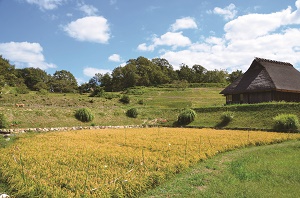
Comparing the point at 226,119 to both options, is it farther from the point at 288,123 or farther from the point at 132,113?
the point at 132,113

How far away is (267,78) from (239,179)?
28158 millimetres

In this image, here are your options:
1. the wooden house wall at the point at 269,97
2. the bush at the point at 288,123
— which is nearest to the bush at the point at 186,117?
the wooden house wall at the point at 269,97

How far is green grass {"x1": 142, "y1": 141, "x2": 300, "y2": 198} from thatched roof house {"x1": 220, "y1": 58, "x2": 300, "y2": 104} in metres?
22.9

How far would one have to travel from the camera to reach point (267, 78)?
3338cm

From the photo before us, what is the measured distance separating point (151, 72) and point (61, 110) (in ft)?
191

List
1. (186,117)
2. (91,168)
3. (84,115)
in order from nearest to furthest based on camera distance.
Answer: (91,168), (84,115), (186,117)

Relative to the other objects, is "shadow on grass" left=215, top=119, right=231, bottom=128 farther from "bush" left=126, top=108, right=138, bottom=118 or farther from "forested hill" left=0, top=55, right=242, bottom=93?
"forested hill" left=0, top=55, right=242, bottom=93

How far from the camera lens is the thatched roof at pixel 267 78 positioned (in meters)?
32.8

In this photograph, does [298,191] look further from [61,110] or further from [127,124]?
[61,110]

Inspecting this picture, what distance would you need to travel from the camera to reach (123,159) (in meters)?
10.7

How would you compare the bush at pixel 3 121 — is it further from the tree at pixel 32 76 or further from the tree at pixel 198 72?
the tree at pixel 198 72

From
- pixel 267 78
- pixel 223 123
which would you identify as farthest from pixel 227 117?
pixel 267 78

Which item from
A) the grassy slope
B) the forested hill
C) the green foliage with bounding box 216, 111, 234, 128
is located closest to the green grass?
the grassy slope

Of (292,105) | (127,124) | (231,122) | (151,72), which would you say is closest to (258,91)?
(292,105)
